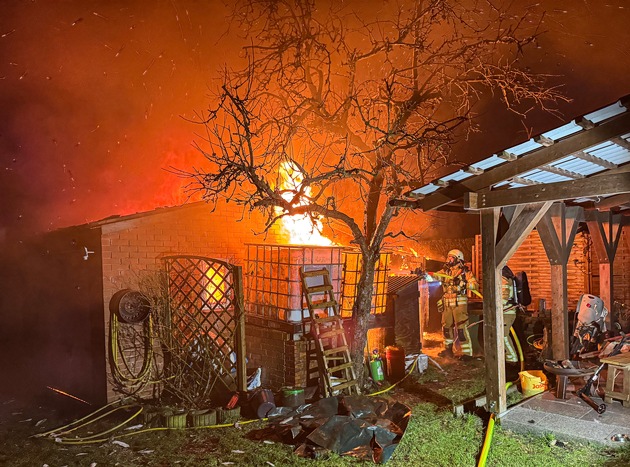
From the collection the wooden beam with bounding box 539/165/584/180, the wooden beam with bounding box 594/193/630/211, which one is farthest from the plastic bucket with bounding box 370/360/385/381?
the wooden beam with bounding box 594/193/630/211

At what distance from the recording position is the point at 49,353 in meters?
11.8

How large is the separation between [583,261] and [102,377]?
15112 mm

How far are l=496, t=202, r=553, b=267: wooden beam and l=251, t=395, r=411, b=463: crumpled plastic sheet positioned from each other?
9.59 ft

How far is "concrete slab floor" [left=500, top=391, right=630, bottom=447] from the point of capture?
6.44 m

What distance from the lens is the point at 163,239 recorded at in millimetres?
10344

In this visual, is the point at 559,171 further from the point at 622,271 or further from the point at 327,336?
the point at 622,271

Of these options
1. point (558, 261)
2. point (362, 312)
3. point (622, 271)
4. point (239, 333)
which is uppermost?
point (558, 261)

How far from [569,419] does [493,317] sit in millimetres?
1826

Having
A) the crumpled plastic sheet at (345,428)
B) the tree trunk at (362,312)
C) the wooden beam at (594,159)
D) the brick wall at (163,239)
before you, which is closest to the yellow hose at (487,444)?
the crumpled plastic sheet at (345,428)

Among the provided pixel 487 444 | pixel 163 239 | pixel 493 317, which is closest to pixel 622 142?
pixel 493 317

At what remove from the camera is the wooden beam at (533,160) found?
539cm

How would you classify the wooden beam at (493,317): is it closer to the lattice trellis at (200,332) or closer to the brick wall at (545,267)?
the lattice trellis at (200,332)

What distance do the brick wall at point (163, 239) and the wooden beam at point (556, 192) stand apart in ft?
20.8

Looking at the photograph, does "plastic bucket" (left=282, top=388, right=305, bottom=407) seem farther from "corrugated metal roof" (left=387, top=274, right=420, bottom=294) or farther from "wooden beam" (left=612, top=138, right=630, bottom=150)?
"wooden beam" (left=612, top=138, right=630, bottom=150)
